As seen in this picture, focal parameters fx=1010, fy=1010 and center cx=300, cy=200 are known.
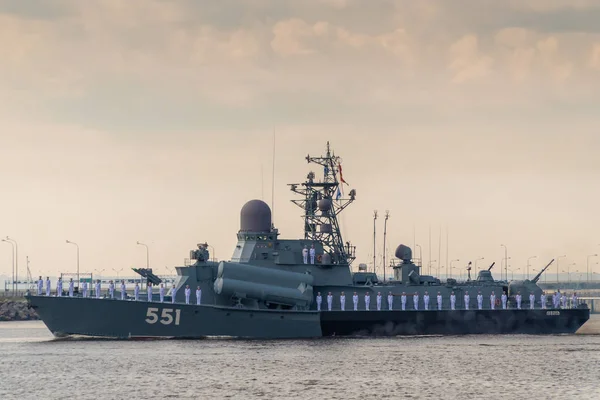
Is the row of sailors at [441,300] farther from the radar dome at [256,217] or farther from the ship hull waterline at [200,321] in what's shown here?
the radar dome at [256,217]

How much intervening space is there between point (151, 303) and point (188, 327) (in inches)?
108

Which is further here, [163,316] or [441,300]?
[441,300]

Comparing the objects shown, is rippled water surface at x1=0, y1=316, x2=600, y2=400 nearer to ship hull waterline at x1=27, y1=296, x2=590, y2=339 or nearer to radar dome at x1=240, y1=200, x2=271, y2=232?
ship hull waterline at x1=27, y1=296, x2=590, y2=339

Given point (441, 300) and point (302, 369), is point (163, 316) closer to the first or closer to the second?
point (302, 369)

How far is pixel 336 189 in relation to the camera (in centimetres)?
6819

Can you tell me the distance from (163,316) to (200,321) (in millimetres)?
2197

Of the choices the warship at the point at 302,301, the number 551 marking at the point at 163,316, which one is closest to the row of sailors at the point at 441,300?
the warship at the point at 302,301

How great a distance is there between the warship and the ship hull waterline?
59 millimetres

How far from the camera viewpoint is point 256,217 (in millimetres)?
64000

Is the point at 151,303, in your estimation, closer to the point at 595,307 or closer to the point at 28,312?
the point at 28,312

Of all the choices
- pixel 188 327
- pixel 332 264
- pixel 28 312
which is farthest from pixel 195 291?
Answer: pixel 28 312

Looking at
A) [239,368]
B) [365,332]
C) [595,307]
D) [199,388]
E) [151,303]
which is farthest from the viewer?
[595,307]

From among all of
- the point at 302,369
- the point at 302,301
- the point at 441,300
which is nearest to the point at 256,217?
the point at 302,301

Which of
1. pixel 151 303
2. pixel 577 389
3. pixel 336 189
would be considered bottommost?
pixel 577 389
